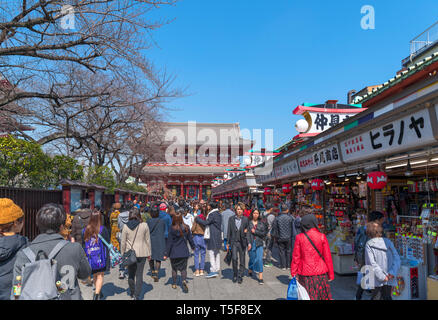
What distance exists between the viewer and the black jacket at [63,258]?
253cm

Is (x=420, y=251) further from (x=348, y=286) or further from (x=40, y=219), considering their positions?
(x=40, y=219)

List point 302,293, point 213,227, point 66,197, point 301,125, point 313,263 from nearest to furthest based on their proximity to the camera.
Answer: point 302,293 → point 313,263 → point 213,227 → point 66,197 → point 301,125

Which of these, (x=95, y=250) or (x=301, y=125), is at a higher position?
(x=301, y=125)

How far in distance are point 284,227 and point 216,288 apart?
8.43 ft

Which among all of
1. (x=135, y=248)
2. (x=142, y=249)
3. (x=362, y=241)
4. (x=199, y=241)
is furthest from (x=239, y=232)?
(x=362, y=241)

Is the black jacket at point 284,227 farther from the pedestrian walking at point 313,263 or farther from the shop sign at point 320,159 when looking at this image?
the pedestrian walking at point 313,263

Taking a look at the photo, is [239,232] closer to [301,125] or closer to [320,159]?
[320,159]

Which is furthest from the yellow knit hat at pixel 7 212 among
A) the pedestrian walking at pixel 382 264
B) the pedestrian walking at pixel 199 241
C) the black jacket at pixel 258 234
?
the black jacket at pixel 258 234

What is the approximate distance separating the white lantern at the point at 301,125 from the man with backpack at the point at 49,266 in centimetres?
892

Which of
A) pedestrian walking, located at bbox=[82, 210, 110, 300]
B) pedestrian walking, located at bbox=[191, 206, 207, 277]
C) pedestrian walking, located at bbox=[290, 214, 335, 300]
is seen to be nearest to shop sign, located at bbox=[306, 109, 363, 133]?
pedestrian walking, located at bbox=[191, 206, 207, 277]

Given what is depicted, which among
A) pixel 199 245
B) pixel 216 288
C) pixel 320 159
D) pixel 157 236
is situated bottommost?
pixel 216 288

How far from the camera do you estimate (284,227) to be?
26.4 feet

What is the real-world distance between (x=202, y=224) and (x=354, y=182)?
5.80 meters

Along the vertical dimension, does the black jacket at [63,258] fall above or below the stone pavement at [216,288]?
above
